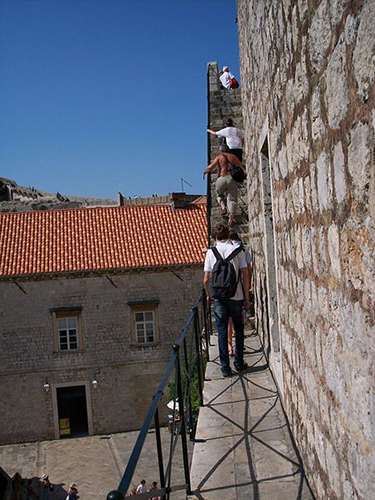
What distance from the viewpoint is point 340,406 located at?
186 cm

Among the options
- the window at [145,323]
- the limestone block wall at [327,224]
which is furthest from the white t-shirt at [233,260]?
the window at [145,323]

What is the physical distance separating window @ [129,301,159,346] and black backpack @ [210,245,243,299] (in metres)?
14.9

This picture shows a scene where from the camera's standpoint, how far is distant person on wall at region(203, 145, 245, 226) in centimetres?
669

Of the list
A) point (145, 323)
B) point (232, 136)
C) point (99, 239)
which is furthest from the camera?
point (99, 239)

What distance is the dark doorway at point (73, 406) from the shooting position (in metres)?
19.7

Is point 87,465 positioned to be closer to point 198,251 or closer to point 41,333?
point 41,333

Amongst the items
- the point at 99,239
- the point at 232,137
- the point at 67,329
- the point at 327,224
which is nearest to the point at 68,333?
the point at 67,329

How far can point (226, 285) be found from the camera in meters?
4.71

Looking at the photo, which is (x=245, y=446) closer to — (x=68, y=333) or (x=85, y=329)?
(x=85, y=329)

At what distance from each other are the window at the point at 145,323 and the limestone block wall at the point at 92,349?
0.20 m

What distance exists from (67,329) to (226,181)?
1425 cm

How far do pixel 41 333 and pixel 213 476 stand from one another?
682 inches

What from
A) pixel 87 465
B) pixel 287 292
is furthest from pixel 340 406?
pixel 87 465

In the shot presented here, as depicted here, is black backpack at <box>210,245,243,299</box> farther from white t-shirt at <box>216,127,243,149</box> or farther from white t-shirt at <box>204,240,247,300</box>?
white t-shirt at <box>216,127,243,149</box>
